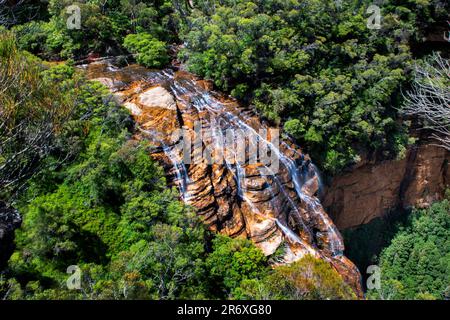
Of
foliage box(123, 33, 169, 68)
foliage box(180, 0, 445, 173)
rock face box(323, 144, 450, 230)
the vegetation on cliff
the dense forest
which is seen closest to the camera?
the vegetation on cliff

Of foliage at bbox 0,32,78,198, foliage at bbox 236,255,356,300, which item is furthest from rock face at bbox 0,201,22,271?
foliage at bbox 236,255,356,300

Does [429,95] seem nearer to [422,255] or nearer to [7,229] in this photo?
[422,255]

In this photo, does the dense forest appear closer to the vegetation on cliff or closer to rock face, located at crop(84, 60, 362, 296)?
the vegetation on cliff

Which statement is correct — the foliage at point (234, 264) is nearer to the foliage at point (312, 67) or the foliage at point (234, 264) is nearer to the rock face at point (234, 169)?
the rock face at point (234, 169)

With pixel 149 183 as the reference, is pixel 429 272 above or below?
below

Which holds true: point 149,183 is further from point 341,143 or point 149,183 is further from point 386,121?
point 386,121
